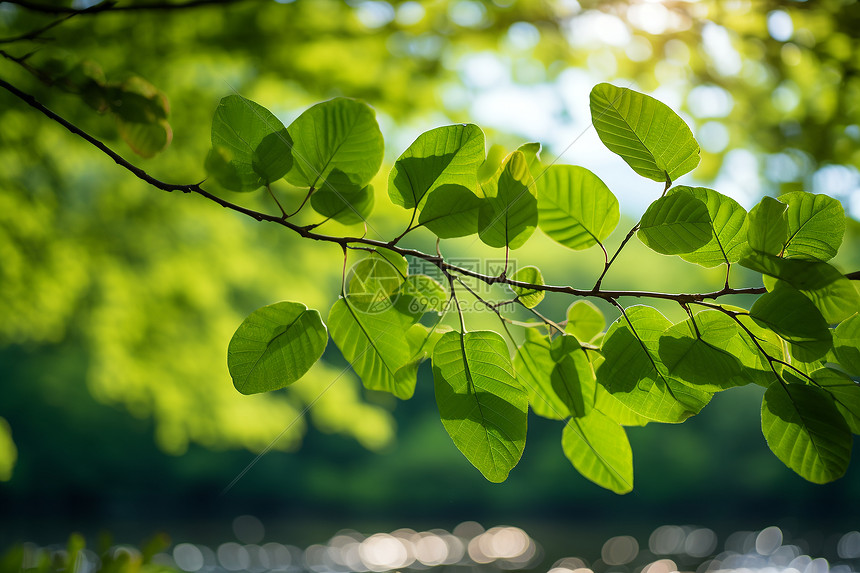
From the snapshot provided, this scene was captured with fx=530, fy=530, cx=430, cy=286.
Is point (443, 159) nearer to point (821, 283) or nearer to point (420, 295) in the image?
point (420, 295)

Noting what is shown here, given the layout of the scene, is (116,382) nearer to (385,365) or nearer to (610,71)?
(610,71)

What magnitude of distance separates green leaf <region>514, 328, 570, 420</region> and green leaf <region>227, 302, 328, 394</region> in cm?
12

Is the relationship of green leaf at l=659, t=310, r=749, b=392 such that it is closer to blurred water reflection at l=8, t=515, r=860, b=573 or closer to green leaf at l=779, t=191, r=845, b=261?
green leaf at l=779, t=191, r=845, b=261

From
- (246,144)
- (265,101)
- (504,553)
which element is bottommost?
(504,553)

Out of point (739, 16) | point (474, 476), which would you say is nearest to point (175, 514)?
point (474, 476)

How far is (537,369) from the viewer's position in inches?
13.0

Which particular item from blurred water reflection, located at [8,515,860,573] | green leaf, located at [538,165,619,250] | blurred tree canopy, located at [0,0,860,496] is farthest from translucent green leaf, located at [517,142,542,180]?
blurred water reflection, located at [8,515,860,573]

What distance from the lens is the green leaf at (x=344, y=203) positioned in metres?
0.32

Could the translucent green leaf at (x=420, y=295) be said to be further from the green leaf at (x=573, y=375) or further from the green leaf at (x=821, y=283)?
the green leaf at (x=821, y=283)

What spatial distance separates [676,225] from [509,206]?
3.6 inches

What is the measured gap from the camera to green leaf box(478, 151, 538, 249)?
11.2 inches


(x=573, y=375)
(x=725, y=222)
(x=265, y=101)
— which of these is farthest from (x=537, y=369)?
(x=265, y=101)

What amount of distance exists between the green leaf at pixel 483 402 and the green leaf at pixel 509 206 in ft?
0.19

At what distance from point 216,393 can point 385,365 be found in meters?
2.21
